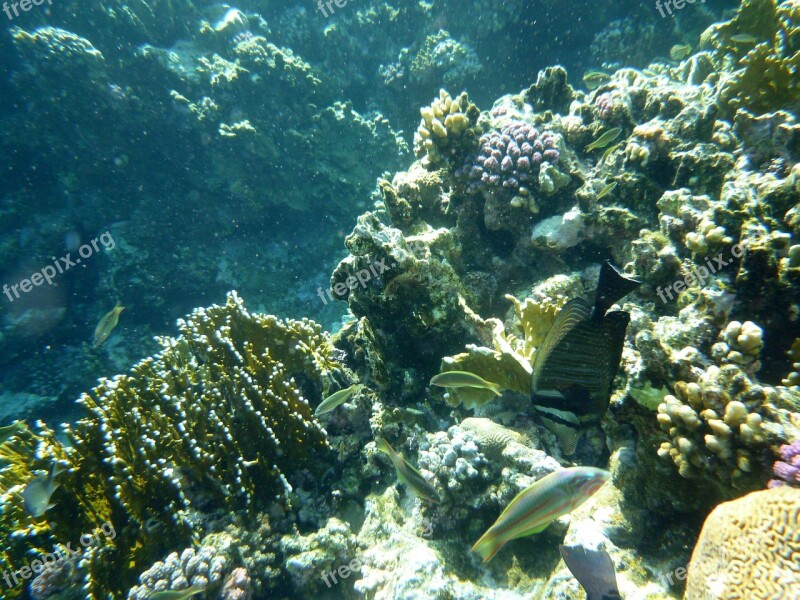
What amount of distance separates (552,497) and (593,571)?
2.29ft

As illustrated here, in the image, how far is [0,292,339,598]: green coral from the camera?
10.1 feet

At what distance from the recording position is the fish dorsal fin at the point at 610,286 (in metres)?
A: 1.87

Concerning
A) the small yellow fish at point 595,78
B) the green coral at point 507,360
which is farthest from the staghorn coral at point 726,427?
the small yellow fish at point 595,78

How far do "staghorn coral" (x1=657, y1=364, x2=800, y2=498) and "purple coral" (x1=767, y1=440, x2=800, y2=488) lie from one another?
0.07m

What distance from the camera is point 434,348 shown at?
4195 millimetres

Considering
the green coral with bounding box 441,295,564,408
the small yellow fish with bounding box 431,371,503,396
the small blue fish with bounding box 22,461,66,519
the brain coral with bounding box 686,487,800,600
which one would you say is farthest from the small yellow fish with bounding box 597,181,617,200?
the small blue fish with bounding box 22,461,66,519

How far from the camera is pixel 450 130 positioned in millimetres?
5047

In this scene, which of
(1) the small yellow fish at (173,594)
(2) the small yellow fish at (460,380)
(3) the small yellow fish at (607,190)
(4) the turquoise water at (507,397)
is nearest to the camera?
(4) the turquoise water at (507,397)

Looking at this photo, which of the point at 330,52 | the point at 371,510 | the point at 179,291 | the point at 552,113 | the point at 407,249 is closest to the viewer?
the point at 371,510

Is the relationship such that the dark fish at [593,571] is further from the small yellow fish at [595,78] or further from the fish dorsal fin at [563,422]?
the small yellow fish at [595,78]

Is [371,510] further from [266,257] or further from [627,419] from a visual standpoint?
[266,257]

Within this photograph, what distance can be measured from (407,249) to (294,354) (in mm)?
1840

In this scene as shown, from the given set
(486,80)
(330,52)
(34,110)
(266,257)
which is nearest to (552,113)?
(486,80)

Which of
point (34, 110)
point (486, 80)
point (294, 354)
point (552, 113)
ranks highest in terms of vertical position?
point (34, 110)
